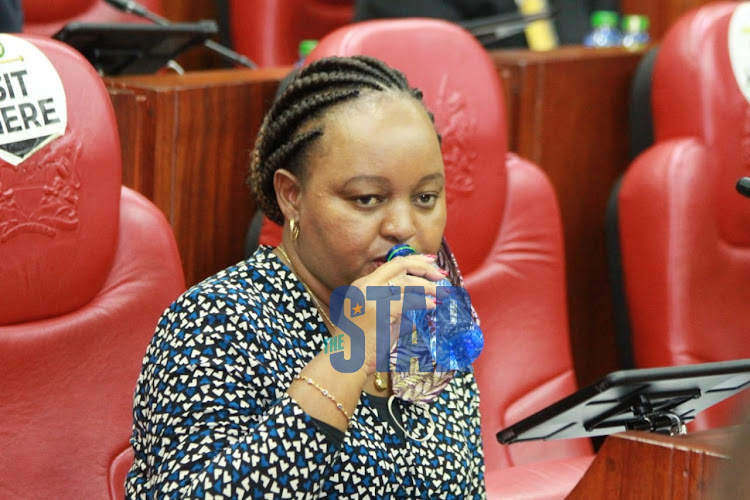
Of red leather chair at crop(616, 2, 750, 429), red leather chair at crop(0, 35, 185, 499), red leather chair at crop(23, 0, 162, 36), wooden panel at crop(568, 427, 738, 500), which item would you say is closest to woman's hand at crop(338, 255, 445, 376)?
wooden panel at crop(568, 427, 738, 500)

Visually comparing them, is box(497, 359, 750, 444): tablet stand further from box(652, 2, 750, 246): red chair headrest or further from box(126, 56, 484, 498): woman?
box(652, 2, 750, 246): red chair headrest

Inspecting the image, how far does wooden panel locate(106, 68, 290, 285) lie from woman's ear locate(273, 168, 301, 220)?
1.33ft

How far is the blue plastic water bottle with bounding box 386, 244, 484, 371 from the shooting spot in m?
1.13

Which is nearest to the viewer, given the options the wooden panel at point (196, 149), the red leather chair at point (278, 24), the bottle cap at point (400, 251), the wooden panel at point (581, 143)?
the bottle cap at point (400, 251)

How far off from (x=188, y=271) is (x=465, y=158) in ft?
1.48

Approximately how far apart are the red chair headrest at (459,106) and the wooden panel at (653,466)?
2.09 ft

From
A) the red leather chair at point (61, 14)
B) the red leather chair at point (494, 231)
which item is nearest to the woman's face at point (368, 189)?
the red leather chair at point (494, 231)

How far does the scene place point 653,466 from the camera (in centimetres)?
96

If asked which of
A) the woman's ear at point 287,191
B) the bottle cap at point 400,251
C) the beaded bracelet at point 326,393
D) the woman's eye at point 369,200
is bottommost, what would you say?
the beaded bracelet at point 326,393

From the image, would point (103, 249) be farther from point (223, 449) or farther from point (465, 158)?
→ point (465, 158)

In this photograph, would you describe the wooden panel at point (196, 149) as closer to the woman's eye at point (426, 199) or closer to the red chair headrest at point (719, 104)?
the woman's eye at point (426, 199)

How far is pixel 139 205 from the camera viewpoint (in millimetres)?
1328

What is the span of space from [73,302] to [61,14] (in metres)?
1.39

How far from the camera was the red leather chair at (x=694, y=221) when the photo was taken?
178 centimetres
